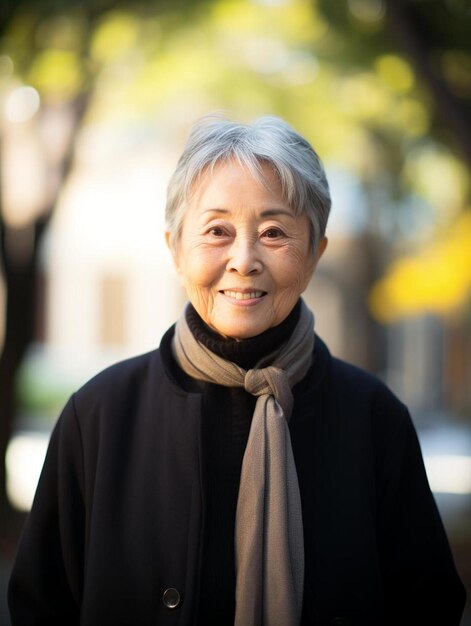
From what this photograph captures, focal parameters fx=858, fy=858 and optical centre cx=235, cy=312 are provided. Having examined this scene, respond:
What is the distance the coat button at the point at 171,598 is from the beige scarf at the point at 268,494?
152 millimetres

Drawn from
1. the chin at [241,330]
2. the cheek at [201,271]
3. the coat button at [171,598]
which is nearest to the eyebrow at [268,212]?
the cheek at [201,271]

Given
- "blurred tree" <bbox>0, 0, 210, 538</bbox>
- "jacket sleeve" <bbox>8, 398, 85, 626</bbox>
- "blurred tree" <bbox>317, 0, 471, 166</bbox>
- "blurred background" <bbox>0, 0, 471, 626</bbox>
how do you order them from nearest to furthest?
"jacket sleeve" <bbox>8, 398, 85, 626</bbox>
"blurred tree" <bbox>317, 0, 471, 166</bbox>
"blurred background" <bbox>0, 0, 471, 626</bbox>
"blurred tree" <bbox>0, 0, 210, 538</bbox>

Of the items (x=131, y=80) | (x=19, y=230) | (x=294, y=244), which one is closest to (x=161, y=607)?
(x=294, y=244)

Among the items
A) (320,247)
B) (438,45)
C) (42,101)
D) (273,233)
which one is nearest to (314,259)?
(320,247)

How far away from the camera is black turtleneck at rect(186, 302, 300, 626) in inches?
85.9

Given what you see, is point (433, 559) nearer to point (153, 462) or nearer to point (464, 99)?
point (153, 462)

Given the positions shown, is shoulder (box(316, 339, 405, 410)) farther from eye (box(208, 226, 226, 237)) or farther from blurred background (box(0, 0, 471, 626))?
blurred background (box(0, 0, 471, 626))

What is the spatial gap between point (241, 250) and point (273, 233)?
11cm

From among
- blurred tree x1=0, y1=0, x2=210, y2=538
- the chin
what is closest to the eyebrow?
the chin

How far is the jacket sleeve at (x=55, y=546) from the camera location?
2.30 m

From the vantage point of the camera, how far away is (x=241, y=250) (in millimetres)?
2154

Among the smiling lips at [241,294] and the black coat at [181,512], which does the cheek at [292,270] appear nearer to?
the smiling lips at [241,294]

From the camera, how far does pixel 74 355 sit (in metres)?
23.4

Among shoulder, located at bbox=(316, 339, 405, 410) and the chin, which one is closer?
the chin
